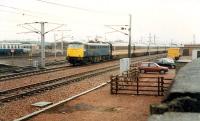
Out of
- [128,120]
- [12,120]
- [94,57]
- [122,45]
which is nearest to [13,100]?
[12,120]

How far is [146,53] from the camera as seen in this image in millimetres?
90938

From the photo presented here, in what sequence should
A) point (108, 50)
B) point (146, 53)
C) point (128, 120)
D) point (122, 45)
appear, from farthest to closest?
point (146, 53) → point (122, 45) → point (108, 50) → point (128, 120)

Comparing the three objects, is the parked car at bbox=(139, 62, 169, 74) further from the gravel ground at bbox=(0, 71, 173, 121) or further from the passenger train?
the gravel ground at bbox=(0, 71, 173, 121)

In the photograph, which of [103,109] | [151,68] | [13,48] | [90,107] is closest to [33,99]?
[90,107]

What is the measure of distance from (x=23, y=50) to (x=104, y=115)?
3147 inches

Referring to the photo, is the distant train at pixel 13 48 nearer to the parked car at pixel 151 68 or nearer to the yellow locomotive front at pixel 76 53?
the yellow locomotive front at pixel 76 53

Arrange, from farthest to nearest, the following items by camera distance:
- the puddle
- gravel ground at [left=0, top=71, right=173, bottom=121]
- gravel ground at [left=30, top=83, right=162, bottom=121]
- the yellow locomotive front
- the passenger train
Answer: the passenger train
the yellow locomotive front
the puddle
gravel ground at [left=0, top=71, right=173, bottom=121]
gravel ground at [left=30, top=83, right=162, bottom=121]

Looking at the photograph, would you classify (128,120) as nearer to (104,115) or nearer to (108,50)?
(104,115)

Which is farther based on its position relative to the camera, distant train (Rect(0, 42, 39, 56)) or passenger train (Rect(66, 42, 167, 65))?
distant train (Rect(0, 42, 39, 56))

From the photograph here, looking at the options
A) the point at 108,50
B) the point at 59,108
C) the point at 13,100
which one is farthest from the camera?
the point at 108,50

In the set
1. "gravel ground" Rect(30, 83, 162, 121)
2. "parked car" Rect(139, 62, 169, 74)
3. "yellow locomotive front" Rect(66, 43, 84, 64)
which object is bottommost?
"gravel ground" Rect(30, 83, 162, 121)

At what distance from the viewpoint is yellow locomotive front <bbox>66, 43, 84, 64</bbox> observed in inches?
1933

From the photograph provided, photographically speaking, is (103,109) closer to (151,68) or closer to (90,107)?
(90,107)

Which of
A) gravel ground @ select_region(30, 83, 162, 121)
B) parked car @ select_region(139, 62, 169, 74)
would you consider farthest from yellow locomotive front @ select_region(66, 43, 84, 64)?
gravel ground @ select_region(30, 83, 162, 121)
